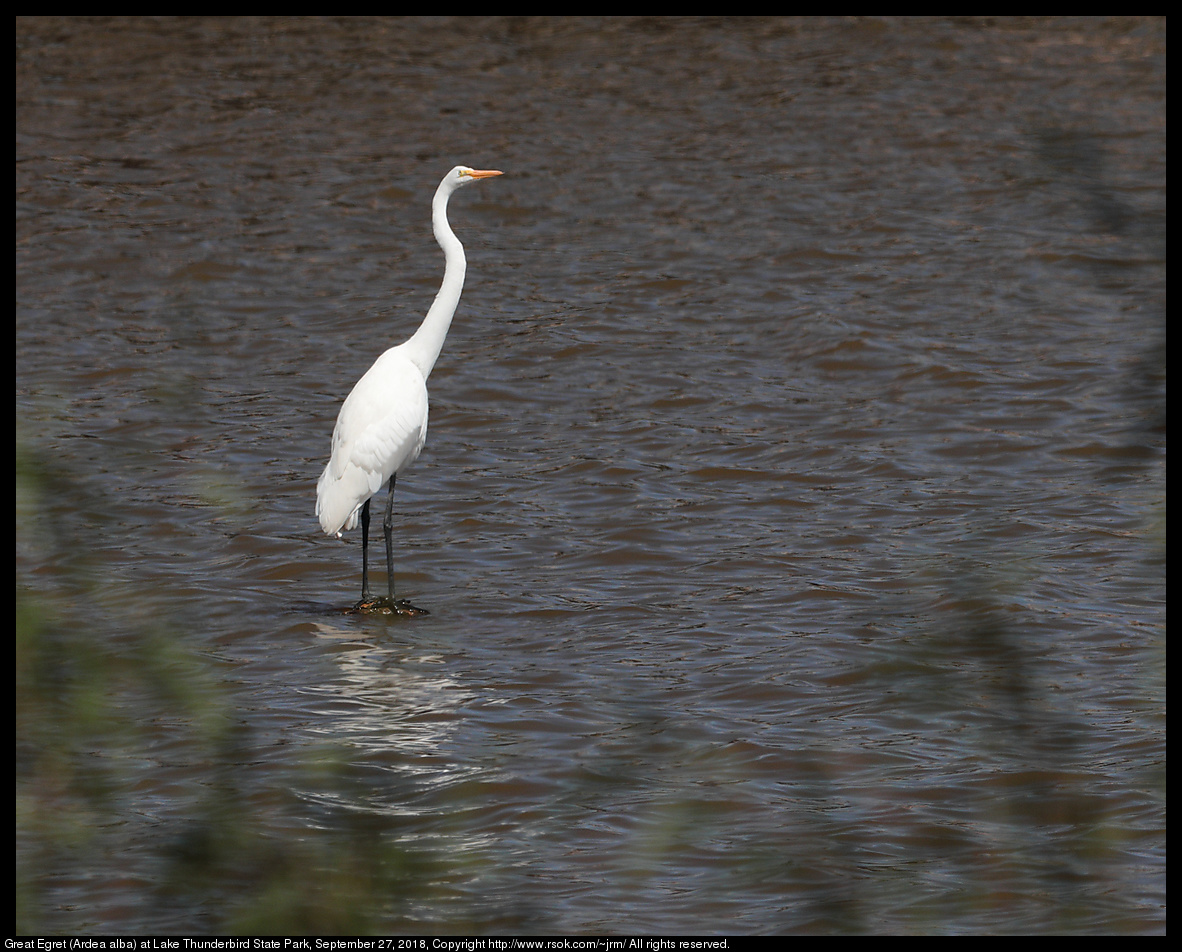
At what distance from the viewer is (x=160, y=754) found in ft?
17.2

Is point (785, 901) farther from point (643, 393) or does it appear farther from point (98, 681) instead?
point (643, 393)

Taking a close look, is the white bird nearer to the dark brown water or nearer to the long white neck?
the long white neck

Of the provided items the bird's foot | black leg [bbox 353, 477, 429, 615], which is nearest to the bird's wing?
black leg [bbox 353, 477, 429, 615]

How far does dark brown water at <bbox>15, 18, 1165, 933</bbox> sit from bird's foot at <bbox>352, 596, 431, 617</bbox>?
0.28 feet

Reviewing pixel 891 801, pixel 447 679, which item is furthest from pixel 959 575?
pixel 447 679

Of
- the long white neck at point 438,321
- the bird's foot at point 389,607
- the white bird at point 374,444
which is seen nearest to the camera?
the bird's foot at point 389,607

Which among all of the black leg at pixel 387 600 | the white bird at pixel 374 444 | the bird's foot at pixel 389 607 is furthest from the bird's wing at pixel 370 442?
the bird's foot at pixel 389 607

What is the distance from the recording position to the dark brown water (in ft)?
9.52

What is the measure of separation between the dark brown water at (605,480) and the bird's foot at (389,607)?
85 millimetres

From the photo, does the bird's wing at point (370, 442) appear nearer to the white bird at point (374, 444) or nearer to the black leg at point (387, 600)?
the white bird at point (374, 444)

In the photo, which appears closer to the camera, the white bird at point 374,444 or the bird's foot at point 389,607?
the bird's foot at point 389,607

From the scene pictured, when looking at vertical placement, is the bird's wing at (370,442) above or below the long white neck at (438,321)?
below

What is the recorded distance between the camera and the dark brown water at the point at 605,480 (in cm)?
290

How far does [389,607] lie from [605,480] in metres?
2.01
